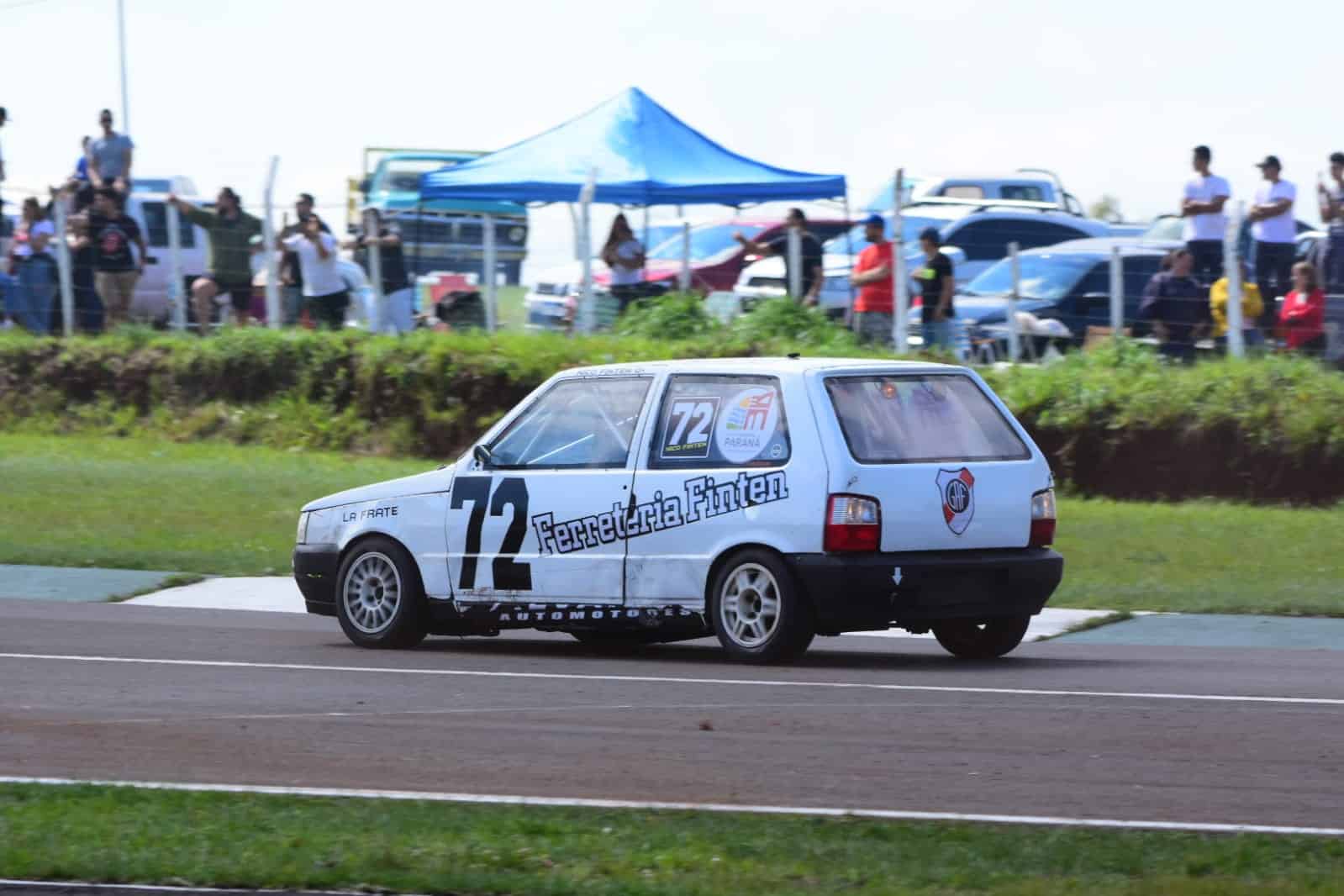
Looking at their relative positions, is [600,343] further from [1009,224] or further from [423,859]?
[423,859]

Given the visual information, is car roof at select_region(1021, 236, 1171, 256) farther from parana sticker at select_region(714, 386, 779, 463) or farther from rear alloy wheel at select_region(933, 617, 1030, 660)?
parana sticker at select_region(714, 386, 779, 463)

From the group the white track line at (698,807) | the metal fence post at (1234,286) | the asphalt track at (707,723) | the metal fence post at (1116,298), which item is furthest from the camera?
the metal fence post at (1116,298)

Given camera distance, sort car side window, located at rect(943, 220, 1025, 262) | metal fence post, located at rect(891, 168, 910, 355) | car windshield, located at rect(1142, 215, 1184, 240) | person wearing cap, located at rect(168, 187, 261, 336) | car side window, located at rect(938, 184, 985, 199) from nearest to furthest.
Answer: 1. metal fence post, located at rect(891, 168, 910, 355)
2. person wearing cap, located at rect(168, 187, 261, 336)
3. car side window, located at rect(943, 220, 1025, 262)
4. car windshield, located at rect(1142, 215, 1184, 240)
5. car side window, located at rect(938, 184, 985, 199)

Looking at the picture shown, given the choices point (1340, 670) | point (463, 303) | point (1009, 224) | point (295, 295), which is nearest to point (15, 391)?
point (295, 295)

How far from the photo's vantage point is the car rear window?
1059 cm

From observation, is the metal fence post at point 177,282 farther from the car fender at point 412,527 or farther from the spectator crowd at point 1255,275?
the car fender at point 412,527

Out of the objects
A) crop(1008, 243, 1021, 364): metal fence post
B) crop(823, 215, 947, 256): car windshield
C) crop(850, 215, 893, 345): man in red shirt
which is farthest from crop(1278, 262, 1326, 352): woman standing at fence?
crop(823, 215, 947, 256): car windshield

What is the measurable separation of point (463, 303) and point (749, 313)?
3241mm

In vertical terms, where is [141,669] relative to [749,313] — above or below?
below

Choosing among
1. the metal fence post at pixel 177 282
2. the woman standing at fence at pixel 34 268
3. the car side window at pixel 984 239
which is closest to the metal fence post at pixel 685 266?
the car side window at pixel 984 239

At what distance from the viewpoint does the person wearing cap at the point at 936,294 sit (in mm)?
20438

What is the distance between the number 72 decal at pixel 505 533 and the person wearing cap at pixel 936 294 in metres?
9.56

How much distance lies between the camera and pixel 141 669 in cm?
1063

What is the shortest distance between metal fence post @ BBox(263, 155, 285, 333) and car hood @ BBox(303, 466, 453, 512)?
11508mm
